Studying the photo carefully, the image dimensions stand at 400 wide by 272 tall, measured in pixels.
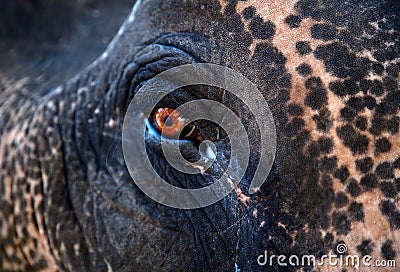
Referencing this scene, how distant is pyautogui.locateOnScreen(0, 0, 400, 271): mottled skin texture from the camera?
67.4 inches

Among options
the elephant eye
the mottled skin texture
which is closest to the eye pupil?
the elephant eye

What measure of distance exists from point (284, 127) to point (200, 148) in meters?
0.33

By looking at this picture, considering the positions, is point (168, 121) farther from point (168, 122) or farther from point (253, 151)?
point (253, 151)

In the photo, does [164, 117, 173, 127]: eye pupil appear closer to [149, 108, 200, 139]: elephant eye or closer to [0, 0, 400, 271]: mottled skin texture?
[149, 108, 200, 139]: elephant eye

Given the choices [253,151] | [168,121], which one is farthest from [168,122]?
[253,151]

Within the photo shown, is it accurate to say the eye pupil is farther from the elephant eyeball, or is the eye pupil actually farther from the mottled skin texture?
the mottled skin texture

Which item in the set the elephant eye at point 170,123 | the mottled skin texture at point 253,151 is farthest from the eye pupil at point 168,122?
the mottled skin texture at point 253,151

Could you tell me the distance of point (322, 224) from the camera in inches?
69.2

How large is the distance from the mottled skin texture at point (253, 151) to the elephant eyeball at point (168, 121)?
0.10 meters

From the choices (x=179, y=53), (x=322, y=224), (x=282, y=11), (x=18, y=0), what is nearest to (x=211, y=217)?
(x=322, y=224)

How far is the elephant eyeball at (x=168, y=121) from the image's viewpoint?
6.64 ft

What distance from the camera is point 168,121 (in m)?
2.05

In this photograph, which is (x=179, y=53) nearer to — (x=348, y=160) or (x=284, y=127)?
(x=284, y=127)

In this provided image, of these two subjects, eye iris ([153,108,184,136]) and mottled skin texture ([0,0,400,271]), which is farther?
eye iris ([153,108,184,136])
